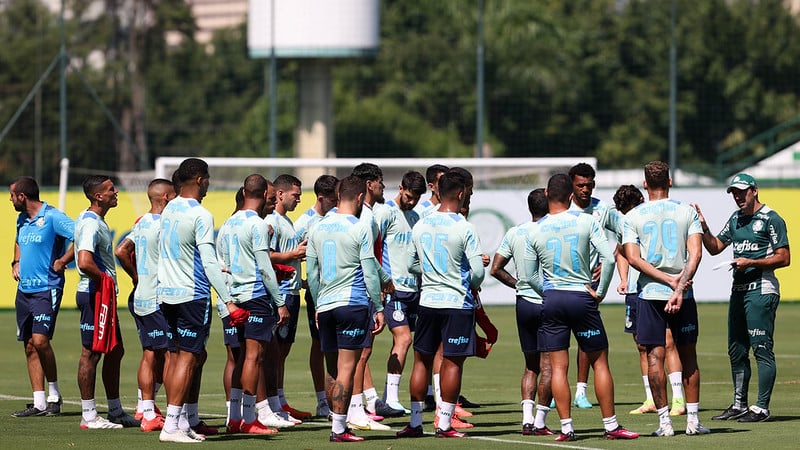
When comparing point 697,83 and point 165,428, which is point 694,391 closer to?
point 165,428

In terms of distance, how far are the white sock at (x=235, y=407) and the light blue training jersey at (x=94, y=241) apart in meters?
1.55

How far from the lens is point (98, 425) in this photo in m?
13.7

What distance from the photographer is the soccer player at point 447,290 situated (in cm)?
1275

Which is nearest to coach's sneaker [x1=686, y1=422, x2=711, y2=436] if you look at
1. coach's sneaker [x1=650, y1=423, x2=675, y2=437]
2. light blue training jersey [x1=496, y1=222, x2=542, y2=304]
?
coach's sneaker [x1=650, y1=423, x2=675, y2=437]

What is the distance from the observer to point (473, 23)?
59250mm

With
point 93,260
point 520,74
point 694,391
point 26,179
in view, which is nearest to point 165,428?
point 93,260

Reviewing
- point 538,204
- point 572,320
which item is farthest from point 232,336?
point 572,320

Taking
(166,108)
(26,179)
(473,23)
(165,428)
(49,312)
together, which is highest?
(473,23)

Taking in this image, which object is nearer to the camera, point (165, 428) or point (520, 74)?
point (165, 428)

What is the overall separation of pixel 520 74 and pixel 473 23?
5654mm

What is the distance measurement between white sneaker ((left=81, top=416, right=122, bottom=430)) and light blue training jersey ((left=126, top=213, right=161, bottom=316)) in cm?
110

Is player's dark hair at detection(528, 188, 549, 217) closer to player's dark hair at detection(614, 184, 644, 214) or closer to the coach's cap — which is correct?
the coach's cap

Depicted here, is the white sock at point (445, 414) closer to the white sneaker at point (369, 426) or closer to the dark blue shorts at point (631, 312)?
the white sneaker at point (369, 426)

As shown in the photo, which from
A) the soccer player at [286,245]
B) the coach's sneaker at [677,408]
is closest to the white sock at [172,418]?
the soccer player at [286,245]
